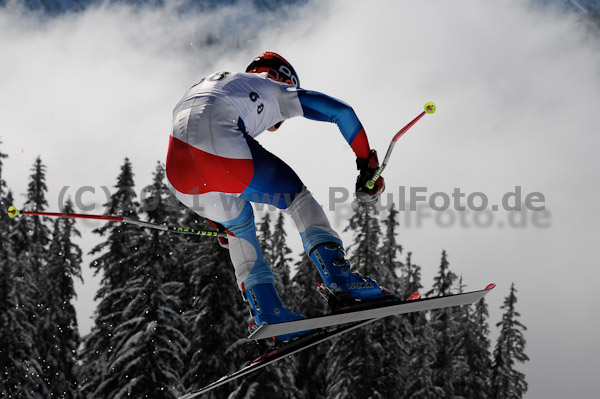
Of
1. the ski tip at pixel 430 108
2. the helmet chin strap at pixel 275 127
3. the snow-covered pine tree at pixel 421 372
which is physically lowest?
the snow-covered pine tree at pixel 421 372

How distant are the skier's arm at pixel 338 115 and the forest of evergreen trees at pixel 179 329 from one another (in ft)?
47.8

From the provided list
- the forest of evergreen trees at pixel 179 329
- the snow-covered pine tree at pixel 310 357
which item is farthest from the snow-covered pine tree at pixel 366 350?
the snow-covered pine tree at pixel 310 357

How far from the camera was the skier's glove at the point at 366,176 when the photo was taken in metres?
4.99

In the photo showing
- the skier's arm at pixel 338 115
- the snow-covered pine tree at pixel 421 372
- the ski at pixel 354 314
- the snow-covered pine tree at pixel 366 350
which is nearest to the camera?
the ski at pixel 354 314

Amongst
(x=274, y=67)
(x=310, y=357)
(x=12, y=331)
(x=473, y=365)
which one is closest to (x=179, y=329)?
(x=12, y=331)

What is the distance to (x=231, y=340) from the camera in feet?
64.3

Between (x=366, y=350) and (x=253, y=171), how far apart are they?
21.4 m

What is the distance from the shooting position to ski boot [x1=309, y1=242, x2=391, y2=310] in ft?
15.3

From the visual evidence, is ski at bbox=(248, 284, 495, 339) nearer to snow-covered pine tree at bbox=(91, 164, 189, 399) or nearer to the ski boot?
the ski boot

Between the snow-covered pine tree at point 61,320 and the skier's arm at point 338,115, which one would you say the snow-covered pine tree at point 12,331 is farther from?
the skier's arm at point 338,115

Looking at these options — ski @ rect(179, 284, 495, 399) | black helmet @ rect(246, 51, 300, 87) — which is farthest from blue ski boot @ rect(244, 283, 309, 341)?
black helmet @ rect(246, 51, 300, 87)

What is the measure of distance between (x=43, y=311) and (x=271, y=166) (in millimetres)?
28945

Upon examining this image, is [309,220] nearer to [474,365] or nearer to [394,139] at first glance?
[394,139]

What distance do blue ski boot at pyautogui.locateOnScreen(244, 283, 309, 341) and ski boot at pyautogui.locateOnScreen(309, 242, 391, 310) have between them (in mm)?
336
